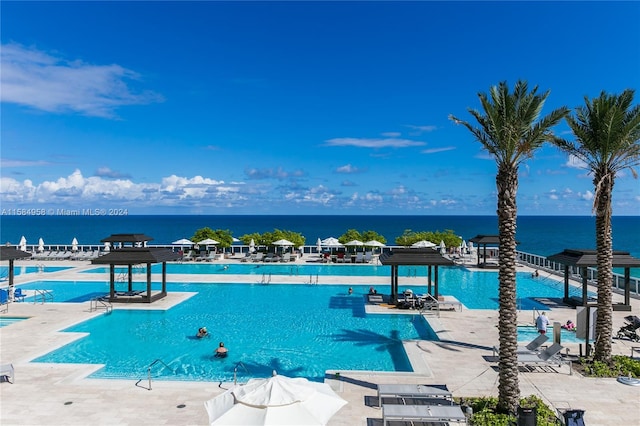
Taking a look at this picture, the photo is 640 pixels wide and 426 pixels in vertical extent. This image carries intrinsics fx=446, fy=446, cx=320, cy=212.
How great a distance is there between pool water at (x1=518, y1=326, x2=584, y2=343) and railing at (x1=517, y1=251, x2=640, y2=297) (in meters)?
6.70

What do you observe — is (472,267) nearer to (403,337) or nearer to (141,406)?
(403,337)

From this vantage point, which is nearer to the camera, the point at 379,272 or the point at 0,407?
the point at 0,407

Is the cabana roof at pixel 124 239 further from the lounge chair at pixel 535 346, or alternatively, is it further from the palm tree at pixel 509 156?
the palm tree at pixel 509 156

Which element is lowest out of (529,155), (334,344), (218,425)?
(334,344)

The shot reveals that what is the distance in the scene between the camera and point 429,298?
2078cm

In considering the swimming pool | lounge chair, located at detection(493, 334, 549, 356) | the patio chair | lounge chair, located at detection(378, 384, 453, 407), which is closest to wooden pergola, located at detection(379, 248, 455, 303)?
the swimming pool

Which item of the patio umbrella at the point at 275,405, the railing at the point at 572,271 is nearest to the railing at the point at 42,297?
the patio umbrella at the point at 275,405

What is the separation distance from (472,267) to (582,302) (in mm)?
13821

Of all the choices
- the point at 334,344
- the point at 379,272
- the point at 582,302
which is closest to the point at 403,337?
the point at 334,344

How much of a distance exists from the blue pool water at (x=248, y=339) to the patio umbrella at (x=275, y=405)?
5.56m

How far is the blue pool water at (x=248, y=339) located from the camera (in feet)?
44.6

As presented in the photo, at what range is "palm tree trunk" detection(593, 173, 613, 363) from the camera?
12562 mm

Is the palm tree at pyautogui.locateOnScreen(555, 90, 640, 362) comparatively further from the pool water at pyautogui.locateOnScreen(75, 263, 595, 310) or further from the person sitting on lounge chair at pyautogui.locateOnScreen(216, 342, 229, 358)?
the person sitting on lounge chair at pyautogui.locateOnScreen(216, 342, 229, 358)

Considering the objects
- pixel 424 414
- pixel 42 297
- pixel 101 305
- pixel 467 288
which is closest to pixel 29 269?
pixel 42 297
